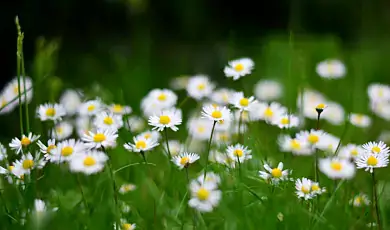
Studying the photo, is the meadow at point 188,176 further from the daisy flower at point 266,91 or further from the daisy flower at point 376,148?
the daisy flower at point 266,91

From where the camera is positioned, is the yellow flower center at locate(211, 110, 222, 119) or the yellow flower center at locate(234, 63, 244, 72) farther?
the yellow flower center at locate(234, 63, 244, 72)

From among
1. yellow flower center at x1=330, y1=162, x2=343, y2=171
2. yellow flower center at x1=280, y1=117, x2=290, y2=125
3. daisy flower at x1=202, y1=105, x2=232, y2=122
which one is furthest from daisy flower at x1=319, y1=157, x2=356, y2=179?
yellow flower center at x1=280, y1=117, x2=290, y2=125

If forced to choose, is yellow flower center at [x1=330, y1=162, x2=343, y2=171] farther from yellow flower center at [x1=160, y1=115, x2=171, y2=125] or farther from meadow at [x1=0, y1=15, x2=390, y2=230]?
yellow flower center at [x1=160, y1=115, x2=171, y2=125]

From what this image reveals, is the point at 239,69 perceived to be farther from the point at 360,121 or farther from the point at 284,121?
the point at 360,121

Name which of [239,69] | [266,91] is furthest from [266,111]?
[266,91]

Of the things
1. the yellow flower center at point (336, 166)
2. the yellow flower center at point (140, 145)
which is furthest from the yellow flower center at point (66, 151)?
the yellow flower center at point (336, 166)

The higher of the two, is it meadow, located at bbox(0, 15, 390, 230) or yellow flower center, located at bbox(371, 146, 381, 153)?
yellow flower center, located at bbox(371, 146, 381, 153)

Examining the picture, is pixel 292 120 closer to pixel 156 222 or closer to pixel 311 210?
pixel 311 210
